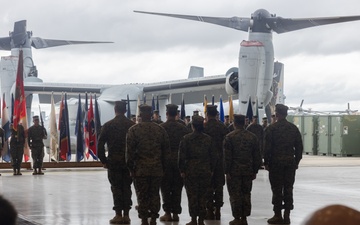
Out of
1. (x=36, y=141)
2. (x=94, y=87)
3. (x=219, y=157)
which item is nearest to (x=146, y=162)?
(x=219, y=157)

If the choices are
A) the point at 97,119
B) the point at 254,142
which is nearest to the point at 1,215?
the point at 254,142

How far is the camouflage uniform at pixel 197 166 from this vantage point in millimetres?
8609

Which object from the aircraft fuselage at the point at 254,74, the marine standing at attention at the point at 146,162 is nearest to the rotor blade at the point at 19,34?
the aircraft fuselage at the point at 254,74

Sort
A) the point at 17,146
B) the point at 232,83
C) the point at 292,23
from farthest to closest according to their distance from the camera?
the point at 232,83 → the point at 292,23 → the point at 17,146

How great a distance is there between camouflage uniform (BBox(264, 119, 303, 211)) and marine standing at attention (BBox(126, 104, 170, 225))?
1.53 meters

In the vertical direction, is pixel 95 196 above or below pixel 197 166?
below

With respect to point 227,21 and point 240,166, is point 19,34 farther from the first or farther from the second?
point 240,166

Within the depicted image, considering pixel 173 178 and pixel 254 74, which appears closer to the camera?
pixel 173 178

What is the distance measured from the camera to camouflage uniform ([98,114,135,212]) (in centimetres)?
903

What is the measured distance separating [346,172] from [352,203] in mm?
9089

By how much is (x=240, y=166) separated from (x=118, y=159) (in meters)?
1.51

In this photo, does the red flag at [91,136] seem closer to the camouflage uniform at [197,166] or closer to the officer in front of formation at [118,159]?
the officer in front of formation at [118,159]

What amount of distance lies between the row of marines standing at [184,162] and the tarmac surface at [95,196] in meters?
0.59

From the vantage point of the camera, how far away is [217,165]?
945 cm
